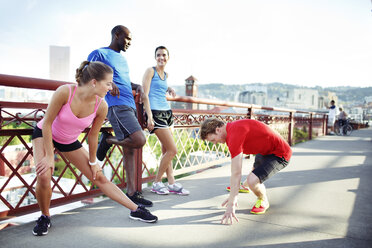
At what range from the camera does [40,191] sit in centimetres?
218

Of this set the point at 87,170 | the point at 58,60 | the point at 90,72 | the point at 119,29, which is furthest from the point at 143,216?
the point at 58,60

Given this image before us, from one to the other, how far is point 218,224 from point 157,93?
1.55 m

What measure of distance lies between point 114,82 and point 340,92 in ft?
553

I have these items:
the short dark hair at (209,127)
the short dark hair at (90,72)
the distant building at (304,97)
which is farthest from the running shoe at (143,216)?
the distant building at (304,97)

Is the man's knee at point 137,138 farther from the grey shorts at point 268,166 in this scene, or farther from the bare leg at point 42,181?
the grey shorts at point 268,166

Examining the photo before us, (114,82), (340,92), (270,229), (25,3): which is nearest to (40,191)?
(114,82)

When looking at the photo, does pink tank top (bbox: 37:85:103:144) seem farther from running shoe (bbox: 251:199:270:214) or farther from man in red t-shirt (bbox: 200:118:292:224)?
running shoe (bbox: 251:199:270:214)

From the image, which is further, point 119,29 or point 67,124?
point 119,29

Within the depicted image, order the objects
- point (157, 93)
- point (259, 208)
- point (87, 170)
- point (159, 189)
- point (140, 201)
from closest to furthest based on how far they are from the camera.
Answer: point (87, 170), point (259, 208), point (140, 201), point (157, 93), point (159, 189)

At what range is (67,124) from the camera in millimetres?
2137

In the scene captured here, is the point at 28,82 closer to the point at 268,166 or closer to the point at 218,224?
the point at 218,224

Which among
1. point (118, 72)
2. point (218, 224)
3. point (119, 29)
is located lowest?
point (218, 224)

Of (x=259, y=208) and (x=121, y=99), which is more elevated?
(x=121, y=99)

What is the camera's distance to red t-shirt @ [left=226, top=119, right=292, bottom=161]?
2.47 m
